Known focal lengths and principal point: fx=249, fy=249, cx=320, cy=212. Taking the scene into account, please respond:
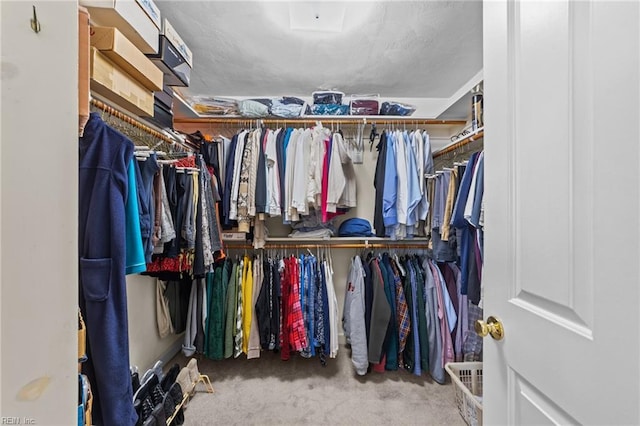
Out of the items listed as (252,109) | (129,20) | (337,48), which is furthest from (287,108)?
(129,20)

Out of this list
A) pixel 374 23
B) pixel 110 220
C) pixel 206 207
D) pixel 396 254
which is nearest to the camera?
pixel 110 220

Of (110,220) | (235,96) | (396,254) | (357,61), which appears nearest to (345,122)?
(357,61)

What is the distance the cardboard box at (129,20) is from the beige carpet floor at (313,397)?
80.3 inches

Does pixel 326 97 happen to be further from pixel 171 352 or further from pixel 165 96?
pixel 171 352

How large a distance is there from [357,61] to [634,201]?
1.86 meters

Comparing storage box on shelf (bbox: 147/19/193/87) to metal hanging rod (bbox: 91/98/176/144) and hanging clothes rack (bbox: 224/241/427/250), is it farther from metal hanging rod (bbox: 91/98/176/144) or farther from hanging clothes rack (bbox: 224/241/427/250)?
hanging clothes rack (bbox: 224/241/427/250)

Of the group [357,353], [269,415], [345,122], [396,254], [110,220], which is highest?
[345,122]

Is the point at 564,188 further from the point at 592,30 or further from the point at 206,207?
the point at 206,207

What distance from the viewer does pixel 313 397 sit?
5.46 feet

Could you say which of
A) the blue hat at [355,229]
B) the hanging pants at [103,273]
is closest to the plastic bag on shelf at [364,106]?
the blue hat at [355,229]

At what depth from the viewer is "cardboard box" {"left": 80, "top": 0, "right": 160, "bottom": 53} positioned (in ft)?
2.96

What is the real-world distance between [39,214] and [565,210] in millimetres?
891

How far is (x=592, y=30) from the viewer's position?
425mm

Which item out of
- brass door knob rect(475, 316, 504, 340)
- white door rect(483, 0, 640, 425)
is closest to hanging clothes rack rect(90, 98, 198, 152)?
white door rect(483, 0, 640, 425)
